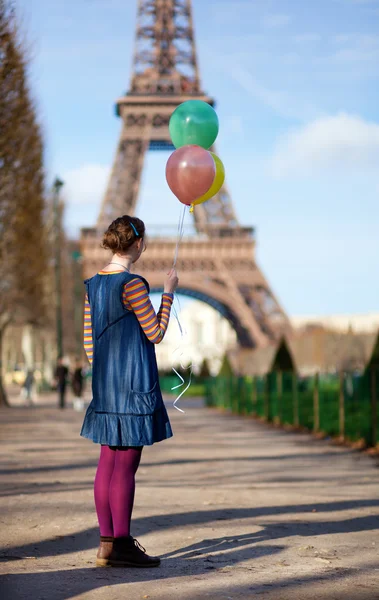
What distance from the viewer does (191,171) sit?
6520 mm

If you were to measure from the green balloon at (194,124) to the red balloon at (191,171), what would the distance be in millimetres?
149

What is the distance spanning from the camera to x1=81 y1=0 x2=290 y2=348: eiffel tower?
192ft

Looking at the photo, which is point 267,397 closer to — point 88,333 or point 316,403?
point 316,403

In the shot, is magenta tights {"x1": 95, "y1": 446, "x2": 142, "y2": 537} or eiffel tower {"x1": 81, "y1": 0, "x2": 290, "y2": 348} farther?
eiffel tower {"x1": 81, "y1": 0, "x2": 290, "y2": 348}

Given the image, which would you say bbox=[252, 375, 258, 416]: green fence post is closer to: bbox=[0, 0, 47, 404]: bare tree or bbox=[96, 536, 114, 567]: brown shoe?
bbox=[0, 0, 47, 404]: bare tree

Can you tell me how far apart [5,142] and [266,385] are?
7.25 m

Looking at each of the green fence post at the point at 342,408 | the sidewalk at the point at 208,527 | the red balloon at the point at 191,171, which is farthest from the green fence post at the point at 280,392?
the red balloon at the point at 191,171

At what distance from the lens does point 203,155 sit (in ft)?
21.5

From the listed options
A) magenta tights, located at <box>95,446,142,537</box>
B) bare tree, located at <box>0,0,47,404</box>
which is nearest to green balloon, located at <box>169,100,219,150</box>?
magenta tights, located at <box>95,446,142,537</box>

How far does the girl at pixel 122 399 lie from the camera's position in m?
5.12

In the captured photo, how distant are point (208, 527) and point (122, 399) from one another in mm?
1709

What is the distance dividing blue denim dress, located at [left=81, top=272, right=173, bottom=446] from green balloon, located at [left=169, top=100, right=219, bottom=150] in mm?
1798

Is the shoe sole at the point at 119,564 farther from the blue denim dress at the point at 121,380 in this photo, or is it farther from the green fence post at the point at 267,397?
the green fence post at the point at 267,397

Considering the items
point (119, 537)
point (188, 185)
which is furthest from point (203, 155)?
point (119, 537)
